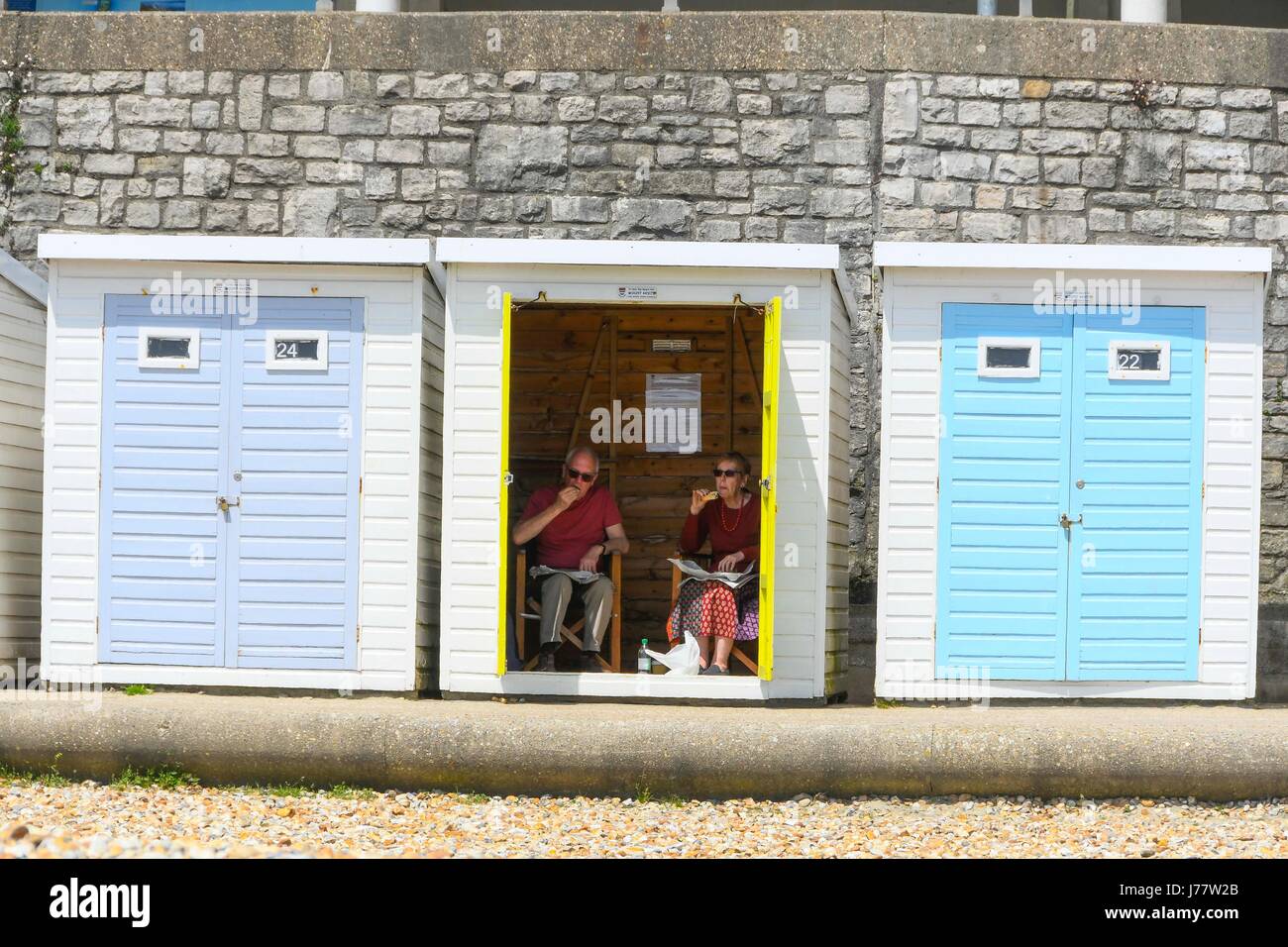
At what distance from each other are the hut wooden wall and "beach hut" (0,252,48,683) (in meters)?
2.78

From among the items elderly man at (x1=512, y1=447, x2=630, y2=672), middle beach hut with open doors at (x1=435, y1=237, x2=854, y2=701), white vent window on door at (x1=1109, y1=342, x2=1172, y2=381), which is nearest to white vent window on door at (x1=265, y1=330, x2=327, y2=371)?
middle beach hut with open doors at (x1=435, y1=237, x2=854, y2=701)

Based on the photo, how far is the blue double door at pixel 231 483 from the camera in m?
8.44

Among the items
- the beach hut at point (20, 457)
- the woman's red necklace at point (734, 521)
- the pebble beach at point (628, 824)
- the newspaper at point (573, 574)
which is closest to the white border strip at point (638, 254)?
the woman's red necklace at point (734, 521)

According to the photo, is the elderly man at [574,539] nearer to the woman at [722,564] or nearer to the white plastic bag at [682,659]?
the woman at [722,564]

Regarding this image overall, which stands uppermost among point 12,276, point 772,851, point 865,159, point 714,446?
point 865,159

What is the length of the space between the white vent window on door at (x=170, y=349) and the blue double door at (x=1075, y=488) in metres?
3.79

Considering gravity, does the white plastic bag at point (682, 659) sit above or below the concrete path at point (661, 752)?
above

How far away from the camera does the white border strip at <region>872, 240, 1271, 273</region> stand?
8.23 meters

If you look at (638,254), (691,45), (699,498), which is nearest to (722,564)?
(699,498)

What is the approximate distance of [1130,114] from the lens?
36.1ft

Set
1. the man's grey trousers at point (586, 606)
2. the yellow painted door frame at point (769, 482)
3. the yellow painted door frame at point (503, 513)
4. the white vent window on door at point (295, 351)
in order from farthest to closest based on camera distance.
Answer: the man's grey trousers at point (586, 606)
the white vent window on door at point (295, 351)
the yellow painted door frame at point (503, 513)
the yellow painted door frame at point (769, 482)
